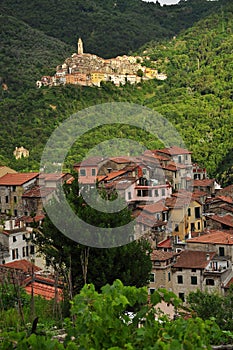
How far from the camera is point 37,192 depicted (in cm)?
2855

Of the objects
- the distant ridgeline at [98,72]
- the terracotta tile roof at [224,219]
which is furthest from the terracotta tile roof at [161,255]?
the distant ridgeline at [98,72]

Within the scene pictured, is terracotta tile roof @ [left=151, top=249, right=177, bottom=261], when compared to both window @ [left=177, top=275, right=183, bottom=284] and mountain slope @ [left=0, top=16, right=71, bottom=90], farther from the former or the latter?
mountain slope @ [left=0, top=16, right=71, bottom=90]

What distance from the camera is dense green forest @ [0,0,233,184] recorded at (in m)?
43.2

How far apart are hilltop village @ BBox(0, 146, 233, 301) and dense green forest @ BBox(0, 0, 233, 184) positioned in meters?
6.81

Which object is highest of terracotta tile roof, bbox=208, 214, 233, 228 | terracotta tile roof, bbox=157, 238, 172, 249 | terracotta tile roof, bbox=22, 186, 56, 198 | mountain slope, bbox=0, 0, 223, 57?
mountain slope, bbox=0, 0, 223, 57

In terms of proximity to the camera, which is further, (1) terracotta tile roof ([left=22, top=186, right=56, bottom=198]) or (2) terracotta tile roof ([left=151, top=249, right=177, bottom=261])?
(1) terracotta tile roof ([left=22, top=186, right=56, bottom=198])

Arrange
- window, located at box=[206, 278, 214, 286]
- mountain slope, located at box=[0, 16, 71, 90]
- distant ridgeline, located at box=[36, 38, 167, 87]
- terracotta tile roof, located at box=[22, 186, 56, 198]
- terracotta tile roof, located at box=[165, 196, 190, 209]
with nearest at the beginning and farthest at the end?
window, located at box=[206, 278, 214, 286] < terracotta tile roof, located at box=[165, 196, 190, 209] < terracotta tile roof, located at box=[22, 186, 56, 198] < distant ridgeline, located at box=[36, 38, 167, 87] < mountain slope, located at box=[0, 16, 71, 90]

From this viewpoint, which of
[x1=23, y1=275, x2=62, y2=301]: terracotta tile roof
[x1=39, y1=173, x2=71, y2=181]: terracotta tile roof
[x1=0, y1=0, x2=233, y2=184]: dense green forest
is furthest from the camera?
[x1=0, y1=0, x2=233, y2=184]: dense green forest

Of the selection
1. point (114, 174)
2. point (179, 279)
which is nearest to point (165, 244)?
point (179, 279)

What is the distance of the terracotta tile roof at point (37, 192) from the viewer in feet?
90.5

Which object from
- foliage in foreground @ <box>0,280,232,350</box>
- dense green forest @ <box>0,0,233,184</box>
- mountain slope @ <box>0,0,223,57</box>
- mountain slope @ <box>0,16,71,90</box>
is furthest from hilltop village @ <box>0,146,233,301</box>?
mountain slope @ <box>0,0,223,57</box>

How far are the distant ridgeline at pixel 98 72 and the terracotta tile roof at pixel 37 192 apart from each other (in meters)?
31.7

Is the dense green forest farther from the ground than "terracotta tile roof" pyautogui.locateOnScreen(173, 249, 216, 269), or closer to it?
farther from the ground

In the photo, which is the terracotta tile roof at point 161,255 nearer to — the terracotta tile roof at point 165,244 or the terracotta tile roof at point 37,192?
the terracotta tile roof at point 165,244
